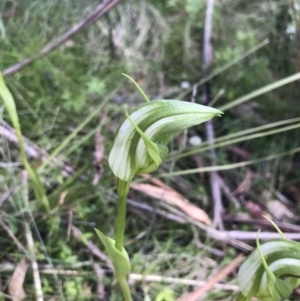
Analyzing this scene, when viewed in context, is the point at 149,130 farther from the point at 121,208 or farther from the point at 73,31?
the point at 73,31

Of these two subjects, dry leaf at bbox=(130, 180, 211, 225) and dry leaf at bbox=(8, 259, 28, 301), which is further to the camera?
dry leaf at bbox=(130, 180, 211, 225)

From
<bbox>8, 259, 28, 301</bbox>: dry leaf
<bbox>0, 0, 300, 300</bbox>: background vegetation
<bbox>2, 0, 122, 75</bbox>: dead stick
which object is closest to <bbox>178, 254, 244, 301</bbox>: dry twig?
<bbox>0, 0, 300, 300</bbox>: background vegetation

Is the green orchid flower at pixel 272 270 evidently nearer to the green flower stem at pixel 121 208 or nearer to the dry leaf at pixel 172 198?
the green flower stem at pixel 121 208

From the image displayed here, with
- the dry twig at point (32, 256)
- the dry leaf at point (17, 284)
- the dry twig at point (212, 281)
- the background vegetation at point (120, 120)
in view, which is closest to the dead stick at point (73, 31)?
the background vegetation at point (120, 120)

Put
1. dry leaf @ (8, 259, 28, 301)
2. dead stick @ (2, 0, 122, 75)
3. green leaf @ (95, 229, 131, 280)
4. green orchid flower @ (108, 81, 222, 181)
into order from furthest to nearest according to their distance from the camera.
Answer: dead stick @ (2, 0, 122, 75) → dry leaf @ (8, 259, 28, 301) → green leaf @ (95, 229, 131, 280) → green orchid flower @ (108, 81, 222, 181)

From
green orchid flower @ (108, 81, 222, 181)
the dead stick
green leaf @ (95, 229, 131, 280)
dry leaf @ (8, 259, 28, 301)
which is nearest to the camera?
green orchid flower @ (108, 81, 222, 181)

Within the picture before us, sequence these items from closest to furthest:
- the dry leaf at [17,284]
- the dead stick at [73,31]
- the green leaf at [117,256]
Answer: the green leaf at [117,256], the dry leaf at [17,284], the dead stick at [73,31]

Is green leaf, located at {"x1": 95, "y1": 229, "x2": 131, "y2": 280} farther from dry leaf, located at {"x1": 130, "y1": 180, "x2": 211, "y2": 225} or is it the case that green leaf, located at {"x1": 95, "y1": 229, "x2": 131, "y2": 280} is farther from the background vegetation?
dry leaf, located at {"x1": 130, "y1": 180, "x2": 211, "y2": 225}
